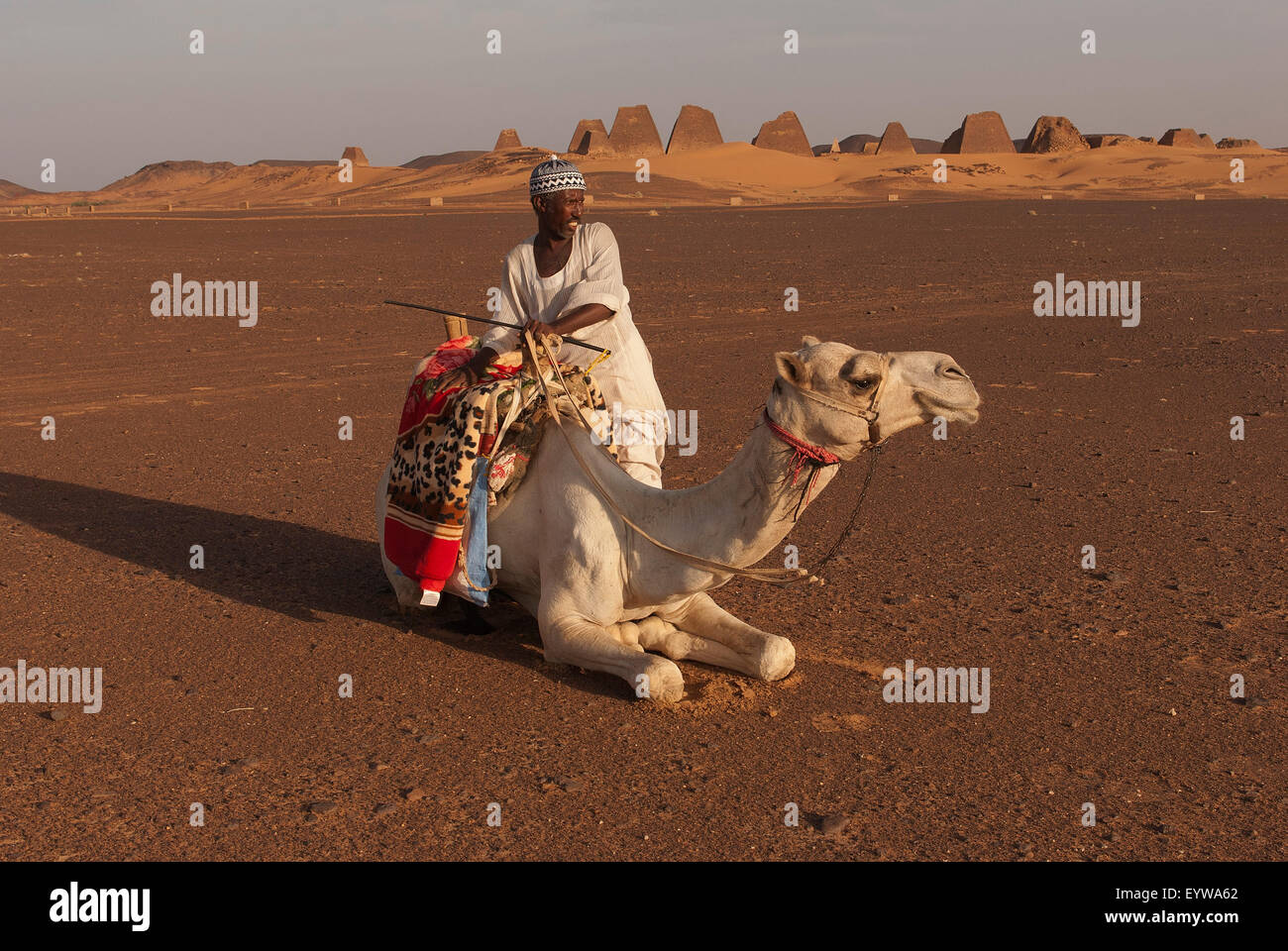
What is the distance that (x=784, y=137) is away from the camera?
14088 centimetres

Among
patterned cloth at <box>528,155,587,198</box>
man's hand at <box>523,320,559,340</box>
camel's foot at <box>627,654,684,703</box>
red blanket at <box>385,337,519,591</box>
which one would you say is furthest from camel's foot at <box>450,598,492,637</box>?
patterned cloth at <box>528,155,587,198</box>

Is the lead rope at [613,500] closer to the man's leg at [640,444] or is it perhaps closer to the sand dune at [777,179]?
the man's leg at [640,444]

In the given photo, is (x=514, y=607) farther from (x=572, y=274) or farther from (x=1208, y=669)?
(x=1208, y=669)

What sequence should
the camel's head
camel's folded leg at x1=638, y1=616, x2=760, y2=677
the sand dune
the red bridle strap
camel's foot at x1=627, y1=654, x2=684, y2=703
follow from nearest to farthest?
the camel's head → the red bridle strap → camel's foot at x1=627, y1=654, x2=684, y2=703 → camel's folded leg at x1=638, y1=616, x2=760, y2=677 → the sand dune

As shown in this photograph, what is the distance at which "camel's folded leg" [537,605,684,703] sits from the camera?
5352mm

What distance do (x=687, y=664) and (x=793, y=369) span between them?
1.84m

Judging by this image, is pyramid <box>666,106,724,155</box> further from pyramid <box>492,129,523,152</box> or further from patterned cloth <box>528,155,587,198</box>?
patterned cloth <box>528,155,587,198</box>

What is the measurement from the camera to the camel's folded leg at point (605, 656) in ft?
17.6

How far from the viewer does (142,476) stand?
9.87 meters

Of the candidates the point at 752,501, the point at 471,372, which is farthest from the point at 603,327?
the point at 752,501

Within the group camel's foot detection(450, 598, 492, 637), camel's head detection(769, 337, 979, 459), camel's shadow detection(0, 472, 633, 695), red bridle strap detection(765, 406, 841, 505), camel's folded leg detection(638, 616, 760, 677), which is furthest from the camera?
camel's shadow detection(0, 472, 633, 695)

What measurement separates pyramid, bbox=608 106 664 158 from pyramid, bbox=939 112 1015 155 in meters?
30.3

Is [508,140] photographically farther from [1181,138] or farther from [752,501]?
[752,501]
